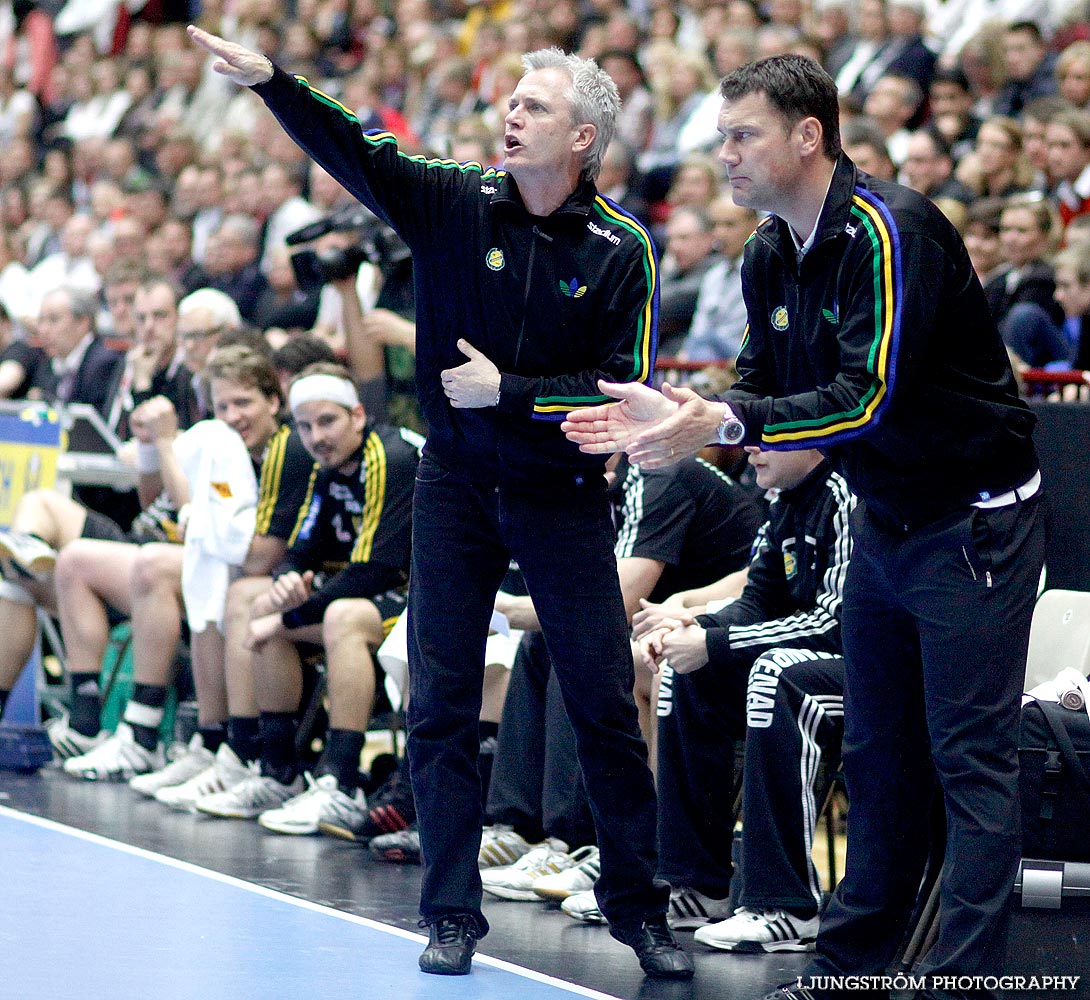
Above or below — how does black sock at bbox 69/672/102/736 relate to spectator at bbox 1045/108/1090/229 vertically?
below

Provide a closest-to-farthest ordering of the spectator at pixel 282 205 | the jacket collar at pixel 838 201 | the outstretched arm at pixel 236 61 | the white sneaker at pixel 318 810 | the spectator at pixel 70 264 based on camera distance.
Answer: the jacket collar at pixel 838 201 → the outstretched arm at pixel 236 61 → the white sneaker at pixel 318 810 → the spectator at pixel 282 205 → the spectator at pixel 70 264

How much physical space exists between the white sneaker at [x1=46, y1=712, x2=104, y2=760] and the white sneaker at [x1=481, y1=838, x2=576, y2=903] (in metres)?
2.45

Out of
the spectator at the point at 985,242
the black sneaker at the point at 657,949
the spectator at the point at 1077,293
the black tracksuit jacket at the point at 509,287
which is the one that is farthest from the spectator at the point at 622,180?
the black sneaker at the point at 657,949

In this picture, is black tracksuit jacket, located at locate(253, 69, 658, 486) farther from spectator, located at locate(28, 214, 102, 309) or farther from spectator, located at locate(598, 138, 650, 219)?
spectator, located at locate(28, 214, 102, 309)

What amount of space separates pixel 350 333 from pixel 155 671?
5.11 ft

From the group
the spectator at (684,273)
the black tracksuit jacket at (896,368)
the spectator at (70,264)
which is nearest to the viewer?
the black tracksuit jacket at (896,368)

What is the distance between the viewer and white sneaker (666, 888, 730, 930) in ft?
15.1

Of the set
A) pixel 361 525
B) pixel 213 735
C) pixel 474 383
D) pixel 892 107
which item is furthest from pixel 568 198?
pixel 892 107

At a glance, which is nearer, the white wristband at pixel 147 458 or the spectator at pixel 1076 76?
the white wristband at pixel 147 458

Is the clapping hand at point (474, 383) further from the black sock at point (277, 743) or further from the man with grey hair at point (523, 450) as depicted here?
the black sock at point (277, 743)

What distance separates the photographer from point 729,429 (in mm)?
3365

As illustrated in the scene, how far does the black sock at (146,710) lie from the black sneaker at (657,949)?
305cm

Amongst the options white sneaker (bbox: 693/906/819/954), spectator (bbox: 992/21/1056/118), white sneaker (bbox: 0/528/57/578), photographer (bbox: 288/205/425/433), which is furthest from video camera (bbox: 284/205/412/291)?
spectator (bbox: 992/21/1056/118)

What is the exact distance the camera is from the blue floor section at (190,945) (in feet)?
12.5
